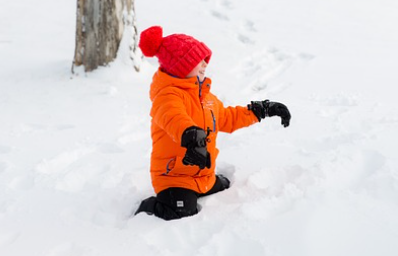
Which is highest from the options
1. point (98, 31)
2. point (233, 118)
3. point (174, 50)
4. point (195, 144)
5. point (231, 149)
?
point (174, 50)

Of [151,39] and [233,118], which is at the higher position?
[151,39]

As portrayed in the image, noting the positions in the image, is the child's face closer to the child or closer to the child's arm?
the child

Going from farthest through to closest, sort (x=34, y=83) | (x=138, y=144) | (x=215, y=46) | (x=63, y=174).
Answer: (x=215, y=46), (x=34, y=83), (x=138, y=144), (x=63, y=174)

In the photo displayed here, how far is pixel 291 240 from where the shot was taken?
5.55 ft

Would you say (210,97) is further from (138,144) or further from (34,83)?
(34,83)

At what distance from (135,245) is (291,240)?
2.39ft

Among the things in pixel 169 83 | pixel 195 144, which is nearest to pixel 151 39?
pixel 169 83

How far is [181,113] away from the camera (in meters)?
1.94

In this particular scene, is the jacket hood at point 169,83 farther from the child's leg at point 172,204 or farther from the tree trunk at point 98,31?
the tree trunk at point 98,31

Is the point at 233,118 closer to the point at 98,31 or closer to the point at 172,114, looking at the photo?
the point at 172,114

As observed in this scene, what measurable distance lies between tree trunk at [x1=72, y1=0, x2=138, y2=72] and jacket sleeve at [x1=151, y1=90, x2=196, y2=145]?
2626 millimetres

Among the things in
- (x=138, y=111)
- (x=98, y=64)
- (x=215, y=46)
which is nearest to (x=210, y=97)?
(x=138, y=111)

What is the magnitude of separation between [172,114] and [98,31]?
2.88 meters

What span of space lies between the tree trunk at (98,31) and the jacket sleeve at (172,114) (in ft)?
8.61
